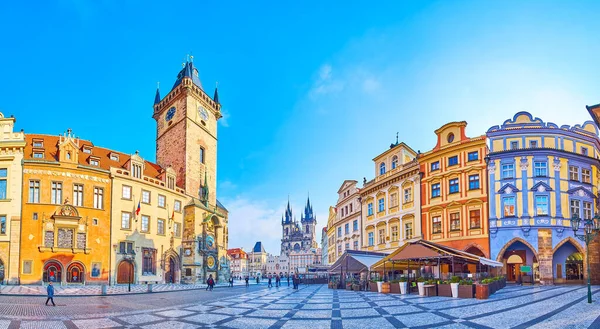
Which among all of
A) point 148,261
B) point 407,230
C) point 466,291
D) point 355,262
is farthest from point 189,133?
point 466,291

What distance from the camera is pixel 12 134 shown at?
1489 inches

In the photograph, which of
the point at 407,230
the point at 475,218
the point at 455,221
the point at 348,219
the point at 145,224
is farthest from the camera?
the point at 348,219

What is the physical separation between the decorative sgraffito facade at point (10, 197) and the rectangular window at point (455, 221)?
124 ft

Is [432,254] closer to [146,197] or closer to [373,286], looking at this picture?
[373,286]

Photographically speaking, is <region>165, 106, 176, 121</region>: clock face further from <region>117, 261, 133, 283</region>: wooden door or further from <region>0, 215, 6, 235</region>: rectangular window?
<region>0, 215, 6, 235</region>: rectangular window

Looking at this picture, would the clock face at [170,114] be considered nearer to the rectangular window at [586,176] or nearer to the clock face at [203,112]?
the clock face at [203,112]

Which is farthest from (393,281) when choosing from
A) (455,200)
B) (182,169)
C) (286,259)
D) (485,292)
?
(286,259)

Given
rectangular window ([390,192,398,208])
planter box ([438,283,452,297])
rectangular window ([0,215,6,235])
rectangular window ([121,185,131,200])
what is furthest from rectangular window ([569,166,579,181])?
rectangular window ([0,215,6,235])

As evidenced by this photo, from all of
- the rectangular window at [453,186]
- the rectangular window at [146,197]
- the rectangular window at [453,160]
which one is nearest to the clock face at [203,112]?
the rectangular window at [146,197]

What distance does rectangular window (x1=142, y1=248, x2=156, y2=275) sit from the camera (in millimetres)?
44844

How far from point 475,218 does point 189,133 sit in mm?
36829

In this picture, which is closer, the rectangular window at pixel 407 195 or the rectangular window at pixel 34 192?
the rectangular window at pixel 34 192

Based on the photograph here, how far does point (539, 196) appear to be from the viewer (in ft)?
112

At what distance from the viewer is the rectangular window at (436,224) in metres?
38.3
